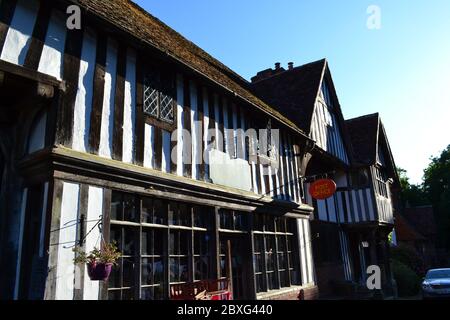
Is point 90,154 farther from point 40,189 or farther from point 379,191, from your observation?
point 379,191

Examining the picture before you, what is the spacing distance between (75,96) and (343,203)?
46.4 feet

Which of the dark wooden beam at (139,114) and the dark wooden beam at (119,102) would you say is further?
the dark wooden beam at (139,114)

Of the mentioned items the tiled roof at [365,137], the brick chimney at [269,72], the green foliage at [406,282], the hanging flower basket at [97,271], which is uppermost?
the brick chimney at [269,72]

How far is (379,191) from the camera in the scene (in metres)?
18.6

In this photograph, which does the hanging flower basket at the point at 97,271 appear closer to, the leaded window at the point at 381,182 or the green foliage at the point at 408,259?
the leaded window at the point at 381,182

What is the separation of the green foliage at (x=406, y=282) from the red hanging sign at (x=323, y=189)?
11.0m

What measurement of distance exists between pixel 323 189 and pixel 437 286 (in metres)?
7.06

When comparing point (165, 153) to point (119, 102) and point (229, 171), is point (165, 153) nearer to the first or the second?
point (119, 102)

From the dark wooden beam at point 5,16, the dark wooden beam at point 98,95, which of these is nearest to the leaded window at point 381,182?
the dark wooden beam at point 98,95

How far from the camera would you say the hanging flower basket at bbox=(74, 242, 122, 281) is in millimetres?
5082

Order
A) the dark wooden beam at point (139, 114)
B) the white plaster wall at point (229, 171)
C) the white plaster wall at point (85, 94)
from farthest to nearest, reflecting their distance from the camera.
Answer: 1. the white plaster wall at point (229, 171)
2. the dark wooden beam at point (139, 114)
3. the white plaster wall at point (85, 94)

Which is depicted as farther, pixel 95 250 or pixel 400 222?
pixel 400 222

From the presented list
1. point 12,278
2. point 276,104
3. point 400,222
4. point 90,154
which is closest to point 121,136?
point 90,154

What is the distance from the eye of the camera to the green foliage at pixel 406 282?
19250 mm
